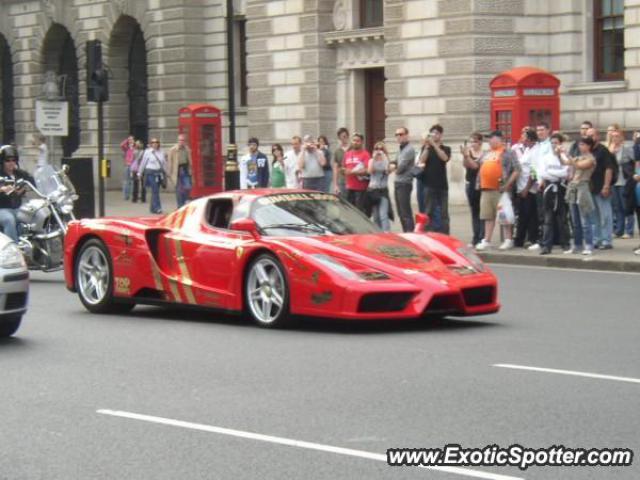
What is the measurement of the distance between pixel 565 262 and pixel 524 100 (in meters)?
6.09

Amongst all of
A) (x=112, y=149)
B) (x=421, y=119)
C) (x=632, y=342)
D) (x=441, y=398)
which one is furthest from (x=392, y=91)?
(x=441, y=398)

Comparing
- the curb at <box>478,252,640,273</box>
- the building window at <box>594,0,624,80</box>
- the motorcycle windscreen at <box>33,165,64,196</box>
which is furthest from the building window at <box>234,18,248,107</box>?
the motorcycle windscreen at <box>33,165,64,196</box>

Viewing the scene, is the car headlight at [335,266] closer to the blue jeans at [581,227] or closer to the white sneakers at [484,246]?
the blue jeans at [581,227]

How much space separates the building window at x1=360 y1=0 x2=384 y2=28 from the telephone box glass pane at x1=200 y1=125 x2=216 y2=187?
4288mm

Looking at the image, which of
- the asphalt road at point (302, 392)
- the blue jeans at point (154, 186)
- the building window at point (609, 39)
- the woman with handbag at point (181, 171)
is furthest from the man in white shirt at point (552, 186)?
the blue jeans at point (154, 186)

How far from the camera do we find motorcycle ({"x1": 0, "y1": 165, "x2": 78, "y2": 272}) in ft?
62.3

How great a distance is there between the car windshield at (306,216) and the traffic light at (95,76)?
1305 centimetres

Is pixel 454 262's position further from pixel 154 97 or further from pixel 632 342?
pixel 154 97

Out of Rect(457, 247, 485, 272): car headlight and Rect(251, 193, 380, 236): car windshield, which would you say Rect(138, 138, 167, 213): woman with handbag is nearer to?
Rect(251, 193, 380, 236): car windshield

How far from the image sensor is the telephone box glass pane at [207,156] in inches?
1425

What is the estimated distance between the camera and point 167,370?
36.2 ft

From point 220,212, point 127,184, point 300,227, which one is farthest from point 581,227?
point 127,184

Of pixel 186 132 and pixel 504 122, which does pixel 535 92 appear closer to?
pixel 504 122

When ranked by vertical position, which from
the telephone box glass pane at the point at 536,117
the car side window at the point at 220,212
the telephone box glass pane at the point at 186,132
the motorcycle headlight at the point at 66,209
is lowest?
the motorcycle headlight at the point at 66,209
